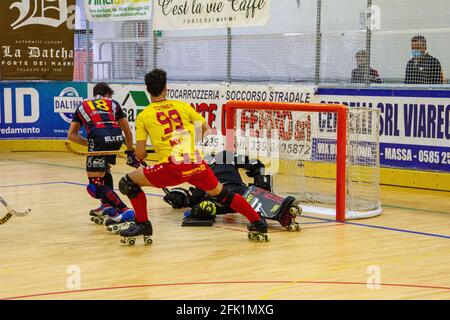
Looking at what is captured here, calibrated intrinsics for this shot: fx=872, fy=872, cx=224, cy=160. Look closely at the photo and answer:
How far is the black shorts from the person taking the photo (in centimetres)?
1037

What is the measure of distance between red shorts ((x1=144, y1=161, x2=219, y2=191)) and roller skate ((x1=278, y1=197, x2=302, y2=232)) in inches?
54.7

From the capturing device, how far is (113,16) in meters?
18.4

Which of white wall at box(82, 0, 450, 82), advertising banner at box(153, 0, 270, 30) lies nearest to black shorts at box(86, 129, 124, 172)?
white wall at box(82, 0, 450, 82)

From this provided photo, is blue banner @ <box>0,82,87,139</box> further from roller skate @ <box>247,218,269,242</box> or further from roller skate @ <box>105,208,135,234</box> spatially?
roller skate @ <box>247,218,269,242</box>

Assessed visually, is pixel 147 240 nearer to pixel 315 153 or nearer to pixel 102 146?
pixel 102 146

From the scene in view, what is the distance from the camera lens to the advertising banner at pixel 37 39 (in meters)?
18.7

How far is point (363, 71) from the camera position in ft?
47.1

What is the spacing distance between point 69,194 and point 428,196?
5330 mm

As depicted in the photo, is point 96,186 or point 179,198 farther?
point 179,198

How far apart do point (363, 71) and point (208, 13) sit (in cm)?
354

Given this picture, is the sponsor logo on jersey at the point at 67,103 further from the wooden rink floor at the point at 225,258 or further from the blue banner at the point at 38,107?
the wooden rink floor at the point at 225,258

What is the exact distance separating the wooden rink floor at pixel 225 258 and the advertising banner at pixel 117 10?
6509 millimetres

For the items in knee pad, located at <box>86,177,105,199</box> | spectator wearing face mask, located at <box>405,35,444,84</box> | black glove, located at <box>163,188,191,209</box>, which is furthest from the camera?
spectator wearing face mask, located at <box>405,35,444,84</box>

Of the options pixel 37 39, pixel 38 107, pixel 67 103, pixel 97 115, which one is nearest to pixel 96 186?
pixel 97 115
